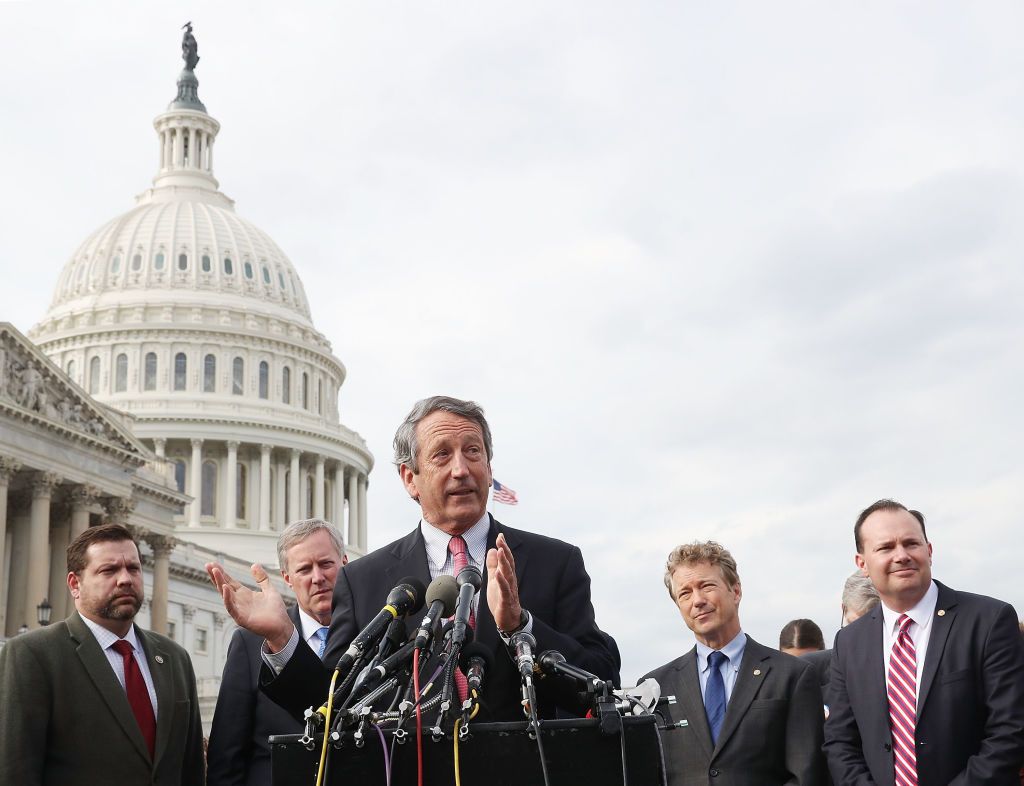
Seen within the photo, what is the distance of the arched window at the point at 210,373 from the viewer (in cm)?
9431

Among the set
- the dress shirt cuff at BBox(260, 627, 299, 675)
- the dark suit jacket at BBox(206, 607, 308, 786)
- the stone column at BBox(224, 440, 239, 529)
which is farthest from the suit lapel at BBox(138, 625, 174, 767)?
the stone column at BBox(224, 440, 239, 529)

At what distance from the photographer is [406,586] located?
499 cm

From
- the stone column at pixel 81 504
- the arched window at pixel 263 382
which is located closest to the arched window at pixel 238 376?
the arched window at pixel 263 382

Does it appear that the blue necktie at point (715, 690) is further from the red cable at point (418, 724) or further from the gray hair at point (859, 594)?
the red cable at point (418, 724)

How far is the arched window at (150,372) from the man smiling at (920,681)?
89.5 m

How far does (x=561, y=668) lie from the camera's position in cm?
473

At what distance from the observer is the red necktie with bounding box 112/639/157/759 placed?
7.07m

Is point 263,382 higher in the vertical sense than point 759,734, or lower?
higher

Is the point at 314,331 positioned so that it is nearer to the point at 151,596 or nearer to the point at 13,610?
the point at 151,596

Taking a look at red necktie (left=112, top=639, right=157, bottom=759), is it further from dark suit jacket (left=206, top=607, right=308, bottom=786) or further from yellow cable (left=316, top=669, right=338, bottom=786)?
yellow cable (left=316, top=669, right=338, bottom=786)

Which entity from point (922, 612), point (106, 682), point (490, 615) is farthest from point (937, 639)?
point (106, 682)

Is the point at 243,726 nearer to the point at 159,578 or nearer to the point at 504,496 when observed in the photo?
the point at 504,496

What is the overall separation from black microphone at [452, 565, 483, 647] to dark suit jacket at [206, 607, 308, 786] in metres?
2.74

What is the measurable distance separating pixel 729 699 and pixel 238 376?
91.3 metres
